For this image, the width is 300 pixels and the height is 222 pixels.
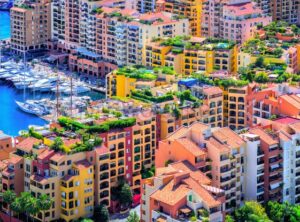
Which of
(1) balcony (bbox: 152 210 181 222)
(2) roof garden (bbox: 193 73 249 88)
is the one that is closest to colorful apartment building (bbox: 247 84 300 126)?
→ (2) roof garden (bbox: 193 73 249 88)

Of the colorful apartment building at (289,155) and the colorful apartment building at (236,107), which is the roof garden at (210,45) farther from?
the colorful apartment building at (289,155)

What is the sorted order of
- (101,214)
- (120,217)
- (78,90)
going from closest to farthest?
(101,214) < (120,217) < (78,90)

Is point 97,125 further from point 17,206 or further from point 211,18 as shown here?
point 211,18

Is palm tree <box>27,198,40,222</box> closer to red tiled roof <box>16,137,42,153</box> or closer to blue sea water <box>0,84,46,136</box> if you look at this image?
red tiled roof <box>16,137,42,153</box>

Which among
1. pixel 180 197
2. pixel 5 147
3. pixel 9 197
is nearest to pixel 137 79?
pixel 5 147

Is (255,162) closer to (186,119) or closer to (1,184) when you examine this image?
(186,119)

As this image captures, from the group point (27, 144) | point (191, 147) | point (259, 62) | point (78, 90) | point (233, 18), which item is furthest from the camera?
point (233, 18)

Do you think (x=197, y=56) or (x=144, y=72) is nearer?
(x=144, y=72)
